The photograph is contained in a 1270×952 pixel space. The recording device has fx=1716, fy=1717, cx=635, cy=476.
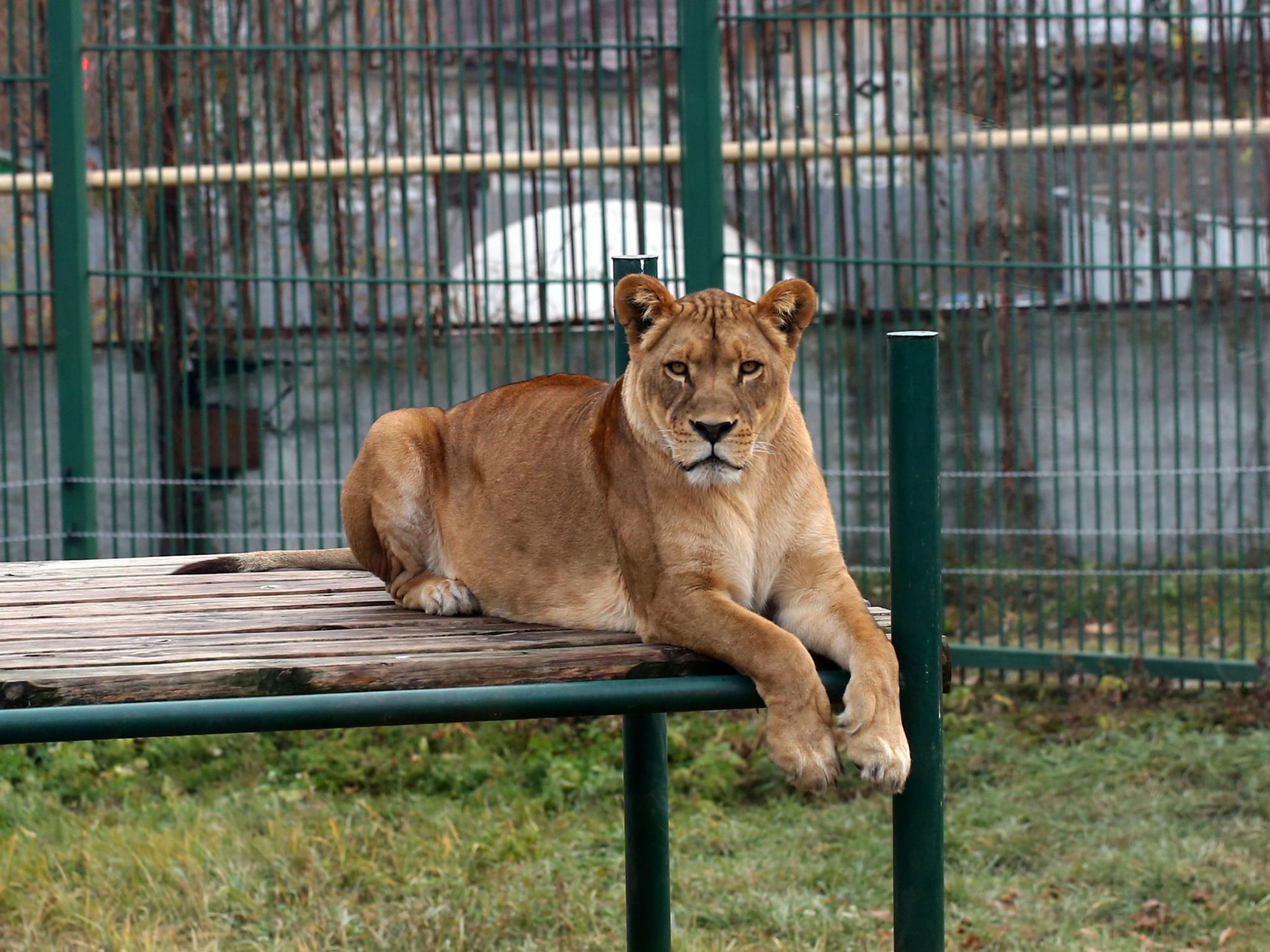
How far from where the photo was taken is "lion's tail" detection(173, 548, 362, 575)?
4324mm

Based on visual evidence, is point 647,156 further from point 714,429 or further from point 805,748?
point 805,748

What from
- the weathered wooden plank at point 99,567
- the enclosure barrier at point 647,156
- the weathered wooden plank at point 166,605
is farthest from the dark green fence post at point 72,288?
the weathered wooden plank at point 166,605

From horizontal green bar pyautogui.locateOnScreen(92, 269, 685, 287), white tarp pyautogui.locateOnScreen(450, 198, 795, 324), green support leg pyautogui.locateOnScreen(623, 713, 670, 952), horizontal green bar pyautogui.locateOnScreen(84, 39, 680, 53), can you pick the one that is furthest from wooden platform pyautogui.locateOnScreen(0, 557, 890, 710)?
horizontal green bar pyautogui.locateOnScreen(84, 39, 680, 53)

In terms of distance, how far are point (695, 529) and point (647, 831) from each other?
1.03 metres

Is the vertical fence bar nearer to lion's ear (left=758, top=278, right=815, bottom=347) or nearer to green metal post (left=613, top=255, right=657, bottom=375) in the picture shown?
green metal post (left=613, top=255, right=657, bottom=375)

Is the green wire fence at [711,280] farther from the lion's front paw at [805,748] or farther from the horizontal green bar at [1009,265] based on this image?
the lion's front paw at [805,748]

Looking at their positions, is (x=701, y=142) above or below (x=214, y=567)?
above

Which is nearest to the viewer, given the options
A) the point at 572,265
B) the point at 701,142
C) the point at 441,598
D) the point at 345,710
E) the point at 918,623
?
the point at 345,710

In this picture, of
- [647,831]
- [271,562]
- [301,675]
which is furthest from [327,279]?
[301,675]

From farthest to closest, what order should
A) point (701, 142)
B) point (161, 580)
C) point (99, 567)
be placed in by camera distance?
point (701, 142)
point (99, 567)
point (161, 580)

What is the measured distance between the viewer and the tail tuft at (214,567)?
14.1ft

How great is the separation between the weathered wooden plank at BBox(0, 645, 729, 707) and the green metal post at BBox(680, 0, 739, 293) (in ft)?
12.4

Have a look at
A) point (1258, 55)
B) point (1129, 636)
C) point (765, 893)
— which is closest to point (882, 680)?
point (765, 893)

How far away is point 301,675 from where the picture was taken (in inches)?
118
